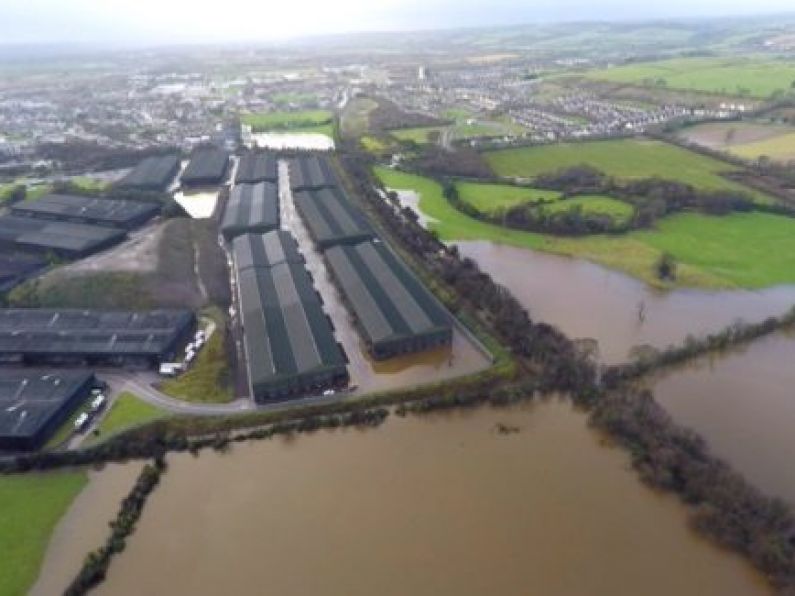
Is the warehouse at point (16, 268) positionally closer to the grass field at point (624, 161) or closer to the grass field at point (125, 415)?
the grass field at point (125, 415)

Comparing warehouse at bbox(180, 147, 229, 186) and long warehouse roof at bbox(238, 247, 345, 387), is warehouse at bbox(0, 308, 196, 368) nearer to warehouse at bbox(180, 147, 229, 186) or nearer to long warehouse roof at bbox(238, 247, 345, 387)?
long warehouse roof at bbox(238, 247, 345, 387)

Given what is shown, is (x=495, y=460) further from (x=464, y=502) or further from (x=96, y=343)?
(x=96, y=343)

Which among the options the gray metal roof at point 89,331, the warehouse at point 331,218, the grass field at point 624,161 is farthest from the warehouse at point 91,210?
the grass field at point 624,161

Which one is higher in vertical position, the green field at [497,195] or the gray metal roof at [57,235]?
the gray metal roof at [57,235]

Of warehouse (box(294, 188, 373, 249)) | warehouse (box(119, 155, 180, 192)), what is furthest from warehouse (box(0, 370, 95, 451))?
warehouse (box(119, 155, 180, 192))

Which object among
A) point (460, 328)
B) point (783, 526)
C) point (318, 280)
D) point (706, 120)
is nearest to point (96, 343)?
point (318, 280)

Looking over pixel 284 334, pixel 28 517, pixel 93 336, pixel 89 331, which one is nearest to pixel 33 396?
pixel 93 336
